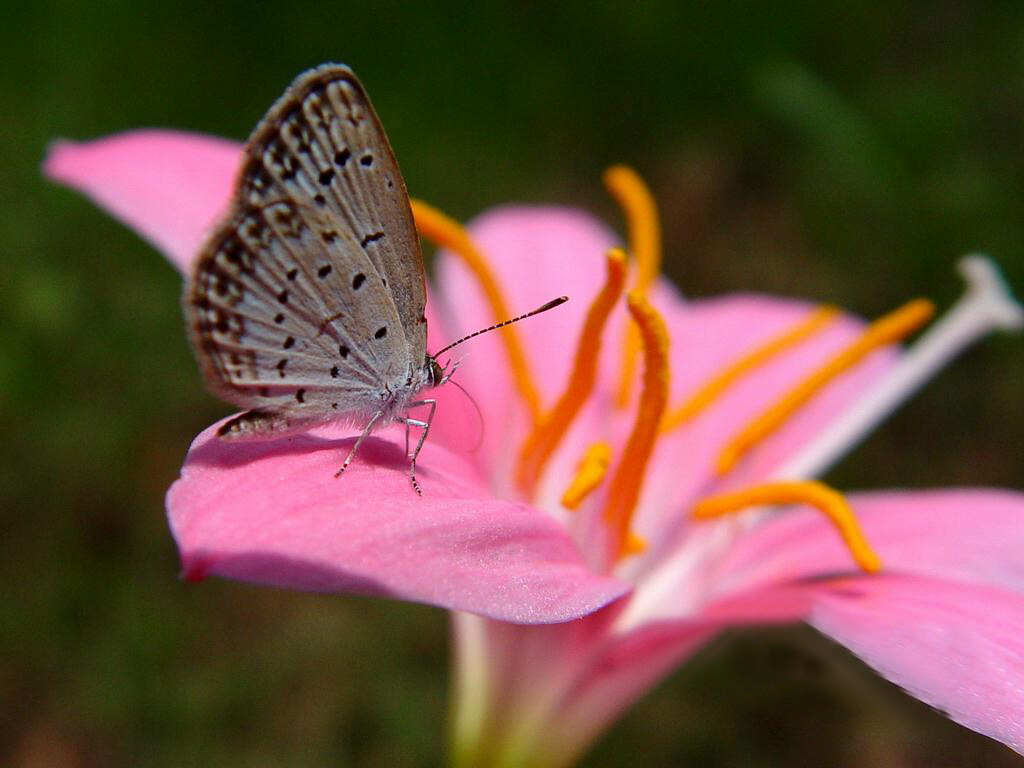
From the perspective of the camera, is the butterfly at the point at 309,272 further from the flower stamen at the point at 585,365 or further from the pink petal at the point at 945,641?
the pink petal at the point at 945,641

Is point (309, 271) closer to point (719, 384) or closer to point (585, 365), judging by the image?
point (585, 365)

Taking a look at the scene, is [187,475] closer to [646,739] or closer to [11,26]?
[646,739]

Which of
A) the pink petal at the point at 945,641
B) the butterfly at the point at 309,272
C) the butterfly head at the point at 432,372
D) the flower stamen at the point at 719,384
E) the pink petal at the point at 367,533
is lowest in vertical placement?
the pink petal at the point at 945,641

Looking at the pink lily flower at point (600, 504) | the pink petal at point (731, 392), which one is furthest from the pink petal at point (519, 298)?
the pink petal at point (731, 392)

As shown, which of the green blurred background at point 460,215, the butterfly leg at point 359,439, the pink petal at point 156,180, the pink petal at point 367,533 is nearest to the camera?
the pink petal at point 367,533

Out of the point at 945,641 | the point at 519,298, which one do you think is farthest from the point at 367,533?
the point at 519,298

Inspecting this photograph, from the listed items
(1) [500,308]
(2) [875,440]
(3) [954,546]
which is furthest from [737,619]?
(2) [875,440]
